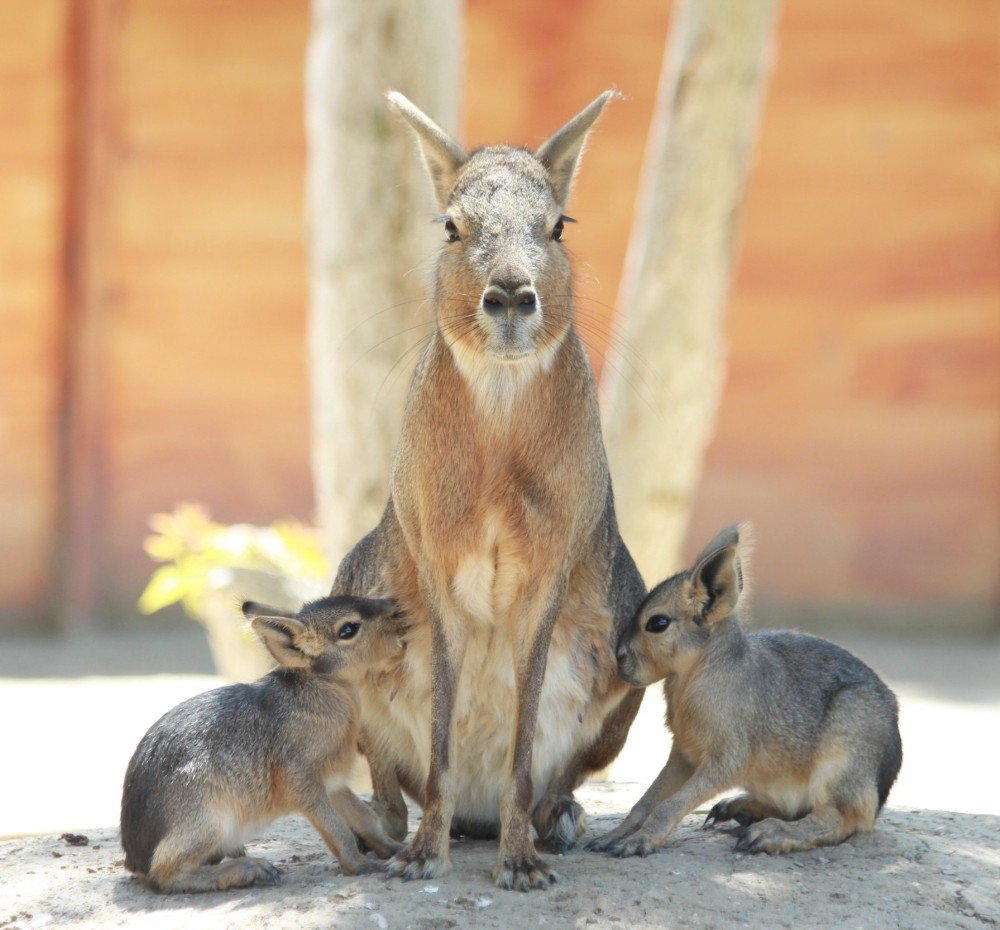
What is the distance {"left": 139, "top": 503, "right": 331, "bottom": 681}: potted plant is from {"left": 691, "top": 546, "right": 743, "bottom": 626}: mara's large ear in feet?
8.99

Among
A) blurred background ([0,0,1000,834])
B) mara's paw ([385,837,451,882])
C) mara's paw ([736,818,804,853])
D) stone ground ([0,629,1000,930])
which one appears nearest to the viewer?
stone ground ([0,629,1000,930])

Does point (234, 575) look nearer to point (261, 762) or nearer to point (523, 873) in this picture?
point (261, 762)

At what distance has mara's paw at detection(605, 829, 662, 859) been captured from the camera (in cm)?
430

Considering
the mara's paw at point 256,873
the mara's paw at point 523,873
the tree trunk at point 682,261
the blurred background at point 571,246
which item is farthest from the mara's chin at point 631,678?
the blurred background at point 571,246

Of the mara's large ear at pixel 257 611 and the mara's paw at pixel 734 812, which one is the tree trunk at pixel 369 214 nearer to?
the mara's large ear at pixel 257 611

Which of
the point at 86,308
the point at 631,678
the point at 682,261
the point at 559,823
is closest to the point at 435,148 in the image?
the point at 631,678

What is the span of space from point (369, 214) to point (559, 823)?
314cm

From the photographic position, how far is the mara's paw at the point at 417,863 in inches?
161

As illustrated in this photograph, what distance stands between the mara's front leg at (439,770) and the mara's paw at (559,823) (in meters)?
0.41

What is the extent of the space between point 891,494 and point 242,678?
624 centimetres

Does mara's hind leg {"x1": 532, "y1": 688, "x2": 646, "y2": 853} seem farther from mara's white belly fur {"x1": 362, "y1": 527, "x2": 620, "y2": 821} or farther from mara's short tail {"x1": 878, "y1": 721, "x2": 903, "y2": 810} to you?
mara's short tail {"x1": 878, "y1": 721, "x2": 903, "y2": 810}

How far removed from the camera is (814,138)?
11625 mm

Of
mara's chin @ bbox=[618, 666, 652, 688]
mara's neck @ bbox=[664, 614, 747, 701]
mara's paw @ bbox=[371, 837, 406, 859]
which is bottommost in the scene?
mara's paw @ bbox=[371, 837, 406, 859]

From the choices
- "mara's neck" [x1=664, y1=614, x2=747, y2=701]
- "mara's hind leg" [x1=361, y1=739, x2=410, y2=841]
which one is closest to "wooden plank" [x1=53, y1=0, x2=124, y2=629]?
"mara's hind leg" [x1=361, y1=739, x2=410, y2=841]
